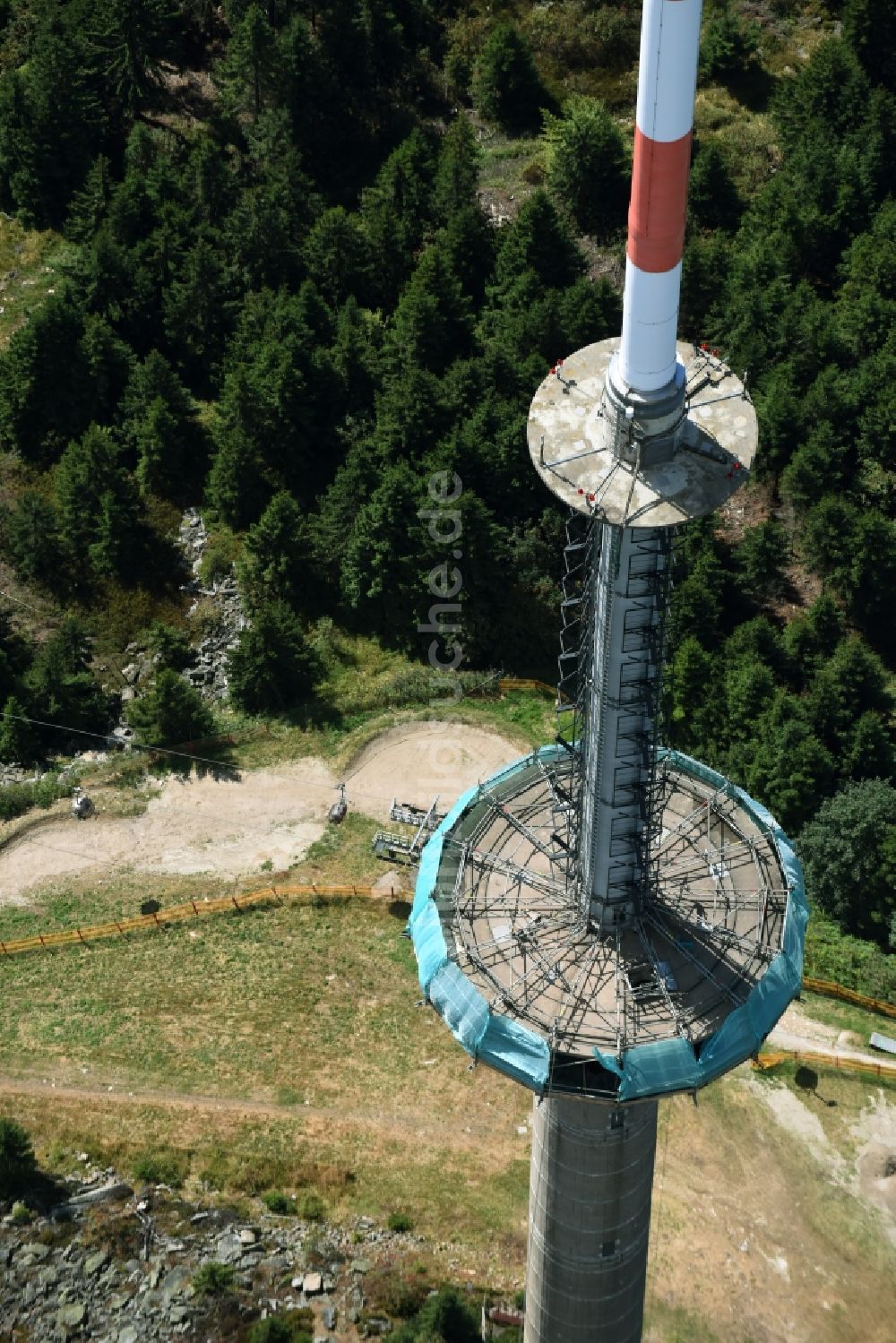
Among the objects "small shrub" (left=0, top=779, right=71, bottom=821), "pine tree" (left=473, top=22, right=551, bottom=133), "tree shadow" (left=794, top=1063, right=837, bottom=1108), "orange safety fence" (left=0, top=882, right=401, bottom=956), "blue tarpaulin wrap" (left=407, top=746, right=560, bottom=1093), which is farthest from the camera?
"pine tree" (left=473, top=22, right=551, bottom=133)

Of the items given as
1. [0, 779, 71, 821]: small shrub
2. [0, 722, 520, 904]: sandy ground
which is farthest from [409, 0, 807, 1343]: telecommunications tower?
[0, 779, 71, 821]: small shrub

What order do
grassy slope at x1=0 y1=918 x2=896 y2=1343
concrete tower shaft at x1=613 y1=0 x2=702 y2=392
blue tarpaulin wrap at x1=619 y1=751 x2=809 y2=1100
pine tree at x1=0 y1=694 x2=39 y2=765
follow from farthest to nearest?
pine tree at x1=0 y1=694 x2=39 y2=765
grassy slope at x1=0 y1=918 x2=896 y2=1343
blue tarpaulin wrap at x1=619 y1=751 x2=809 y2=1100
concrete tower shaft at x1=613 y1=0 x2=702 y2=392

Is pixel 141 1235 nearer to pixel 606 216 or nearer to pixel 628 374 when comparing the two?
pixel 628 374

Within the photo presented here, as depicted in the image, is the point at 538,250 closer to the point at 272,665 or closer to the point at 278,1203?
the point at 272,665

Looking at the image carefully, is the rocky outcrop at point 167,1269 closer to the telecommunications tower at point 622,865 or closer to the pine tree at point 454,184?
the telecommunications tower at point 622,865

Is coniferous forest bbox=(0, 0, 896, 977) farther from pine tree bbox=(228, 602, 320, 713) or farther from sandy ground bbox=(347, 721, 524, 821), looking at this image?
sandy ground bbox=(347, 721, 524, 821)

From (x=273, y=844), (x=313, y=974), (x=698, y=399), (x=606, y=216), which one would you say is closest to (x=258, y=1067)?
Answer: (x=313, y=974)

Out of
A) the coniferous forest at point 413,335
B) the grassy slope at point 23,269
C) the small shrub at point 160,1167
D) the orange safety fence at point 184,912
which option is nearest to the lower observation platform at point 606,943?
the small shrub at point 160,1167
